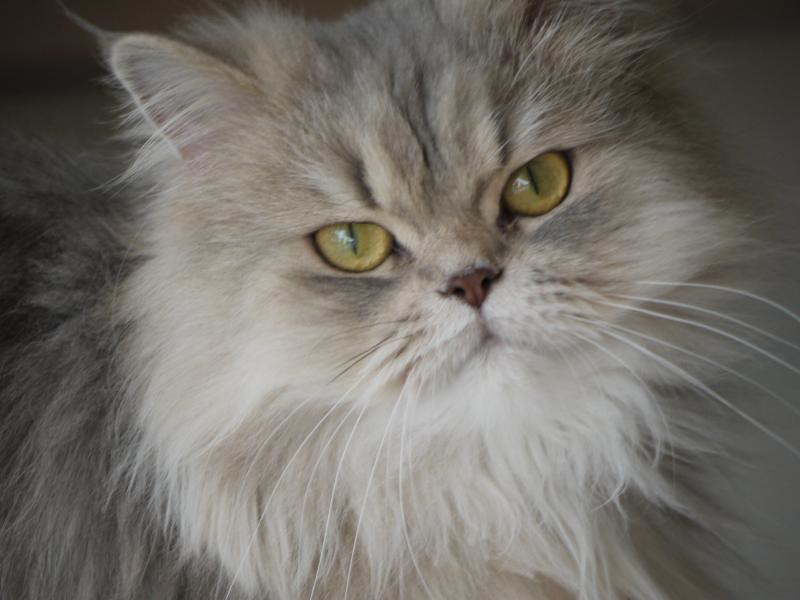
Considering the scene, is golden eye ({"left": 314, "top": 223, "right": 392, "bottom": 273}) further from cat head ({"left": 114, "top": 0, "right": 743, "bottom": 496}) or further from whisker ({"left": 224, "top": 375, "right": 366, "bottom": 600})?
whisker ({"left": 224, "top": 375, "right": 366, "bottom": 600})

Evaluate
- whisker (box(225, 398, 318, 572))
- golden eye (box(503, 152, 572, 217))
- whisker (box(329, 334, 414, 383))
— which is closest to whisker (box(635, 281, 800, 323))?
golden eye (box(503, 152, 572, 217))

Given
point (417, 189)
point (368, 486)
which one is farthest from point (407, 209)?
point (368, 486)

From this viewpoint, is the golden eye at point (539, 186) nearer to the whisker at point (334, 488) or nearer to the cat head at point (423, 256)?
the cat head at point (423, 256)

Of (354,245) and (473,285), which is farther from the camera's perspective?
(354,245)

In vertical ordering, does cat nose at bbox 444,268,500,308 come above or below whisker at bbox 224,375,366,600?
above

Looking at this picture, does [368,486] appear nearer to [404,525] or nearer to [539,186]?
[404,525]

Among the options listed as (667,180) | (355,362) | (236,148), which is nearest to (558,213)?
(667,180)

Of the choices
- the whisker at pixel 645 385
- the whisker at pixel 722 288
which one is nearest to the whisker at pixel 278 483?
the whisker at pixel 645 385
